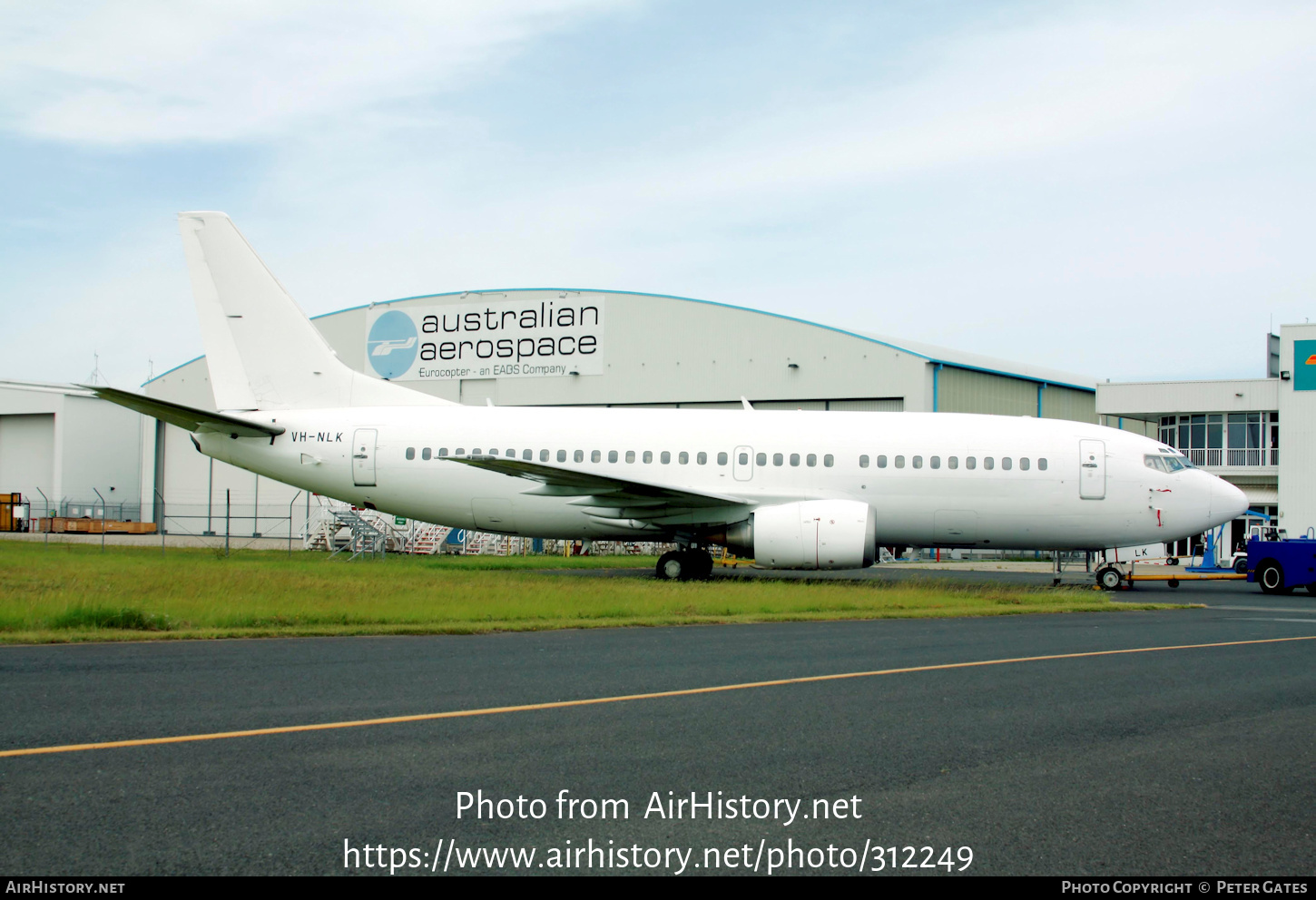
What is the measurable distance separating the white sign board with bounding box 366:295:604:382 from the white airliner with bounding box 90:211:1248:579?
619 inches

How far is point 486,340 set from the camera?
42.6 m

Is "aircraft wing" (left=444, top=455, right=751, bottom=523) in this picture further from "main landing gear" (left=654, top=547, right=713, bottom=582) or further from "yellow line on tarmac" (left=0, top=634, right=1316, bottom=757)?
"yellow line on tarmac" (left=0, top=634, right=1316, bottom=757)

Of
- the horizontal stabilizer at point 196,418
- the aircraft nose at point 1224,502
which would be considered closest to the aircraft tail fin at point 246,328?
the horizontal stabilizer at point 196,418

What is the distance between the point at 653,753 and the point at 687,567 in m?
17.4

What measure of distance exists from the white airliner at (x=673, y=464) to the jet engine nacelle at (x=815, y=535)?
0.13 feet

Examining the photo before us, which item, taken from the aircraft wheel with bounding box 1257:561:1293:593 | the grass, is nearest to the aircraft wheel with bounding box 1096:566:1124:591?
the grass

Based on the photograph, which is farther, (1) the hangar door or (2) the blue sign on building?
(2) the blue sign on building

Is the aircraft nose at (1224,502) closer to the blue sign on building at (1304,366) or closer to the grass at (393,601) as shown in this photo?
the grass at (393,601)

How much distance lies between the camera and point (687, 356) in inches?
1548

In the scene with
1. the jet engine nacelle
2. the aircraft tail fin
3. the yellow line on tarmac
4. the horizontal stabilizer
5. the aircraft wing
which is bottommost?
the yellow line on tarmac

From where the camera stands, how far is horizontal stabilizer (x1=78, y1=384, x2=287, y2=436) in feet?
70.5

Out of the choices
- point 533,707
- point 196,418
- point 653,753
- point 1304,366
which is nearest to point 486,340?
point 196,418
